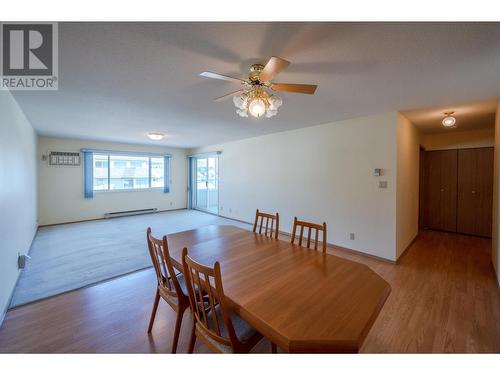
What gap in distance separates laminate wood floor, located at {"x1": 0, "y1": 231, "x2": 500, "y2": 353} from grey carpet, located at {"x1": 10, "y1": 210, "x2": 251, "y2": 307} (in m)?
0.27

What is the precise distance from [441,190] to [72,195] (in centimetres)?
904

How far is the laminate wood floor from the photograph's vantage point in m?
1.62

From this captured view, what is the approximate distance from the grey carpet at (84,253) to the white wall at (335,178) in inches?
67.5

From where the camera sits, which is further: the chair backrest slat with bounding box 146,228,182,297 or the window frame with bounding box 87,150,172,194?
the window frame with bounding box 87,150,172,194

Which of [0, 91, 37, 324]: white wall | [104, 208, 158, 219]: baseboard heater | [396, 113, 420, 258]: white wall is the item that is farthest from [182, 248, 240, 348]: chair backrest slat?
[104, 208, 158, 219]: baseboard heater

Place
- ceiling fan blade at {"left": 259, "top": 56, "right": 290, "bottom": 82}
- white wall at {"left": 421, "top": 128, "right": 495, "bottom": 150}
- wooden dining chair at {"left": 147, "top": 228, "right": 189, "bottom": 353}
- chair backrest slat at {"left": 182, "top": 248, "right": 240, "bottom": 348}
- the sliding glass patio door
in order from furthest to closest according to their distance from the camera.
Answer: the sliding glass patio door
white wall at {"left": 421, "top": 128, "right": 495, "bottom": 150}
wooden dining chair at {"left": 147, "top": 228, "right": 189, "bottom": 353}
ceiling fan blade at {"left": 259, "top": 56, "right": 290, "bottom": 82}
chair backrest slat at {"left": 182, "top": 248, "right": 240, "bottom": 348}

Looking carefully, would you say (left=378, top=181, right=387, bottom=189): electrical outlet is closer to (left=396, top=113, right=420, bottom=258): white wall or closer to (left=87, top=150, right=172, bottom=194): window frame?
(left=396, top=113, right=420, bottom=258): white wall

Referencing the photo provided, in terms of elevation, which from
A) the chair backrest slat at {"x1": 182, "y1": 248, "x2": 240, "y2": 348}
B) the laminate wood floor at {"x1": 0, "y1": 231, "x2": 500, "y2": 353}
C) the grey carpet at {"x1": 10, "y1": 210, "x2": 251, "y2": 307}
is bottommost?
the laminate wood floor at {"x1": 0, "y1": 231, "x2": 500, "y2": 353}

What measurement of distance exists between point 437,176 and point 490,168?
0.82m

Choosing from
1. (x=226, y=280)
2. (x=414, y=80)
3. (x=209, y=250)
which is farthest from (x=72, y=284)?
(x=414, y=80)

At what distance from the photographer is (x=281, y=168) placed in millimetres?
4691

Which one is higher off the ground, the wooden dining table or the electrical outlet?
the electrical outlet

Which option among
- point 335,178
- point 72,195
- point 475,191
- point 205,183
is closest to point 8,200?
point 72,195
